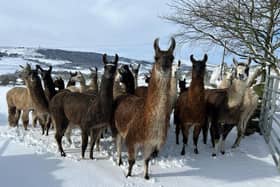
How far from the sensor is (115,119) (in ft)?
20.8

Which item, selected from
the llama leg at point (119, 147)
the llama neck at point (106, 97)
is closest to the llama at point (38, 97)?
the llama neck at point (106, 97)

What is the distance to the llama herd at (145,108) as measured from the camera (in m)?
5.14

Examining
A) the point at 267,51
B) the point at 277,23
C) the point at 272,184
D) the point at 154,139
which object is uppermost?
the point at 277,23

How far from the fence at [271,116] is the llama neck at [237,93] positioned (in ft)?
3.05

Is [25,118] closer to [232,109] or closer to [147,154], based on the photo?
[147,154]

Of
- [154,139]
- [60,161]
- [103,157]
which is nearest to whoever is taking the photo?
[154,139]

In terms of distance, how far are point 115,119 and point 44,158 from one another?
149 centimetres

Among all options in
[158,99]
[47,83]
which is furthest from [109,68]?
[47,83]

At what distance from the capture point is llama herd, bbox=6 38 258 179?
16.9 ft

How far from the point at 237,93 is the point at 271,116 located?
1.68m

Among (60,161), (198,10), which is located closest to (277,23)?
(198,10)

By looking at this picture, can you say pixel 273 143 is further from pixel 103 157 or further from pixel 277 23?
pixel 277 23

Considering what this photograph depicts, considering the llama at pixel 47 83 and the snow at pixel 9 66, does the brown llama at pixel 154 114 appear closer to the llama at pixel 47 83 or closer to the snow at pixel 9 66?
the llama at pixel 47 83

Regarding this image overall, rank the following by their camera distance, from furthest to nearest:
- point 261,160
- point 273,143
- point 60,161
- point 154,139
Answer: point 273,143
point 261,160
point 60,161
point 154,139
